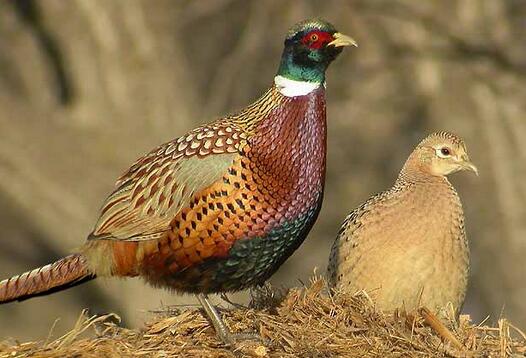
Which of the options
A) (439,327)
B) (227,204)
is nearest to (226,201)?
(227,204)

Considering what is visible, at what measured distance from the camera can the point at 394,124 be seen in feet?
62.8

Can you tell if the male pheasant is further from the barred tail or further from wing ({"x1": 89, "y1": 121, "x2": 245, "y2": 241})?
the barred tail

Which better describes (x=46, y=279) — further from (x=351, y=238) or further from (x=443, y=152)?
(x=443, y=152)

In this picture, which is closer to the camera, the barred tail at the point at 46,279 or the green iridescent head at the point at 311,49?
the barred tail at the point at 46,279

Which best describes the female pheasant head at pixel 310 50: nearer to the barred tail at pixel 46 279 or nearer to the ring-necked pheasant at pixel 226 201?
the ring-necked pheasant at pixel 226 201

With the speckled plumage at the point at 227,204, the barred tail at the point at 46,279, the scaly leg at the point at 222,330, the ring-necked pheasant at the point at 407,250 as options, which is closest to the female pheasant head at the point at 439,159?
the ring-necked pheasant at the point at 407,250

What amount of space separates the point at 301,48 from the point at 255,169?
2.37 ft

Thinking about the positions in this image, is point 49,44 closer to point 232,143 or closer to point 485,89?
point 485,89

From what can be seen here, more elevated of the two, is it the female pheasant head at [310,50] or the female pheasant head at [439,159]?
the female pheasant head at [310,50]

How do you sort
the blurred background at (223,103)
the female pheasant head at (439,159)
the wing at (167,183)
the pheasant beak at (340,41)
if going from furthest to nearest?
the blurred background at (223,103) → the female pheasant head at (439,159) → the pheasant beak at (340,41) → the wing at (167,183)

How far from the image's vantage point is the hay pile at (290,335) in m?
6.16

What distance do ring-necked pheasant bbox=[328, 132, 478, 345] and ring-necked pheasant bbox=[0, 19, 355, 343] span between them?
1.08 metres

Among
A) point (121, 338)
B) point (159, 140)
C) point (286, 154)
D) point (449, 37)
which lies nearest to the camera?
point (121, 338)

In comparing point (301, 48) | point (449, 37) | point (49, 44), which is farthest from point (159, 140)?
point (301, 48)
